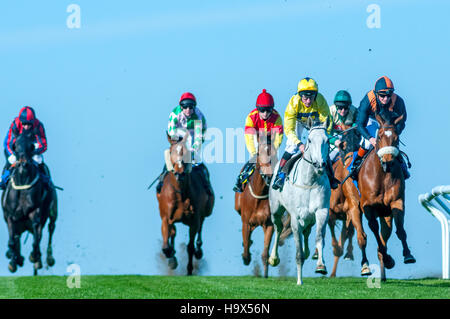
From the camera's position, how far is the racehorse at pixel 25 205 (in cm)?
1923

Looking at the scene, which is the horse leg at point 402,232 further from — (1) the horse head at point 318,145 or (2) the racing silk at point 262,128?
(2) the racing silk at point 262,128

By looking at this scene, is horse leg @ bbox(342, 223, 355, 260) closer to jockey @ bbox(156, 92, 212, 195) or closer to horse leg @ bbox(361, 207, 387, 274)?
jockey @ bbox(156, 92, 212, 195)

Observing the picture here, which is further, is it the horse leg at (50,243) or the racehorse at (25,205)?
the horse leg at (50,243)

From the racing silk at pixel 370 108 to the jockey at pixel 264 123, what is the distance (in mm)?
1379

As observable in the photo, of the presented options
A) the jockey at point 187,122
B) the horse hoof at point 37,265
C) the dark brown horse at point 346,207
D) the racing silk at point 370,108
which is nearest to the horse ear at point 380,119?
the racing silk at point 370,108

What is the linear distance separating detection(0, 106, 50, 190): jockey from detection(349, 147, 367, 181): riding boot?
16.1 ft

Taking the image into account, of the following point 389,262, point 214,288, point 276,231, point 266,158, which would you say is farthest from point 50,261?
point 389,262

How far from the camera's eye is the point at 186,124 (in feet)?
62.2

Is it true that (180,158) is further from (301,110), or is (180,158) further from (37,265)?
(37,265)

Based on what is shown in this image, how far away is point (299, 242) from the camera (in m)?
16.0

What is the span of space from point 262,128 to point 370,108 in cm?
179

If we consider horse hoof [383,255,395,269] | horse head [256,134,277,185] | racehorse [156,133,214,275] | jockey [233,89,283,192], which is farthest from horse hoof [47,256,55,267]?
horse hoof [383,255,395,269]

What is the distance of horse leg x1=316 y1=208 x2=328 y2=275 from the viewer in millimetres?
15215

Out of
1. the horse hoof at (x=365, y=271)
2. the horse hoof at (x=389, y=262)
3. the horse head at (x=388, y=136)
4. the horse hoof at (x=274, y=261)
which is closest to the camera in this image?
the horse head at (x=388, y=136)
